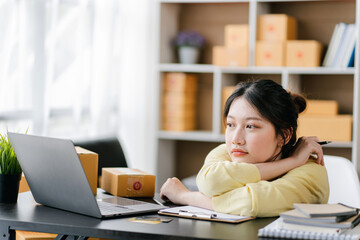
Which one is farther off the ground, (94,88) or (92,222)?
(94,88)

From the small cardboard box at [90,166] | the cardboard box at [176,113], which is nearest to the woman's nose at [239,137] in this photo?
the small cardboard box at [90,166]

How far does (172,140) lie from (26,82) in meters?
1.49

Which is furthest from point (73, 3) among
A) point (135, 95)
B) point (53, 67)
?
point (135, 95)

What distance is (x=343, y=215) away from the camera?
1.39 meters

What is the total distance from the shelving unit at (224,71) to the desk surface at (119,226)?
7.38 feet

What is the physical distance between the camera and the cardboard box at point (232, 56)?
3921 mm

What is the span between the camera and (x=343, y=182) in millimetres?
2400

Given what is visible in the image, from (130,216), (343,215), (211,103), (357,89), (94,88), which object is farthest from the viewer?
(211,103)

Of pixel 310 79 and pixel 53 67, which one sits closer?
pixel 53 67

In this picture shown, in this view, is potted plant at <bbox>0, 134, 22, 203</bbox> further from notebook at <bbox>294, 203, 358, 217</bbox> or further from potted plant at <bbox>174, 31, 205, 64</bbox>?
potted plant at <bbox>174, 31, 205, 64</bbox>

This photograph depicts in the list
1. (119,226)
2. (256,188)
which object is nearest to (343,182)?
(256,188)

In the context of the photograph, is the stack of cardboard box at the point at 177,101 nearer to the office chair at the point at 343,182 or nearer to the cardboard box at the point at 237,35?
the cardboard box at the point at 237,35

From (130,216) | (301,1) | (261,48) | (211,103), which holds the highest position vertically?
(301,1)

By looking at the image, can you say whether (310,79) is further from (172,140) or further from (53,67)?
(53,67)
